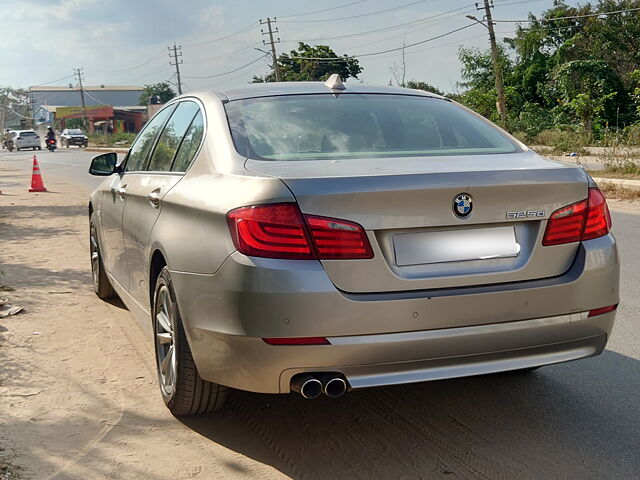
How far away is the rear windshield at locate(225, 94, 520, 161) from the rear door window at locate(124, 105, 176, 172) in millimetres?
1107

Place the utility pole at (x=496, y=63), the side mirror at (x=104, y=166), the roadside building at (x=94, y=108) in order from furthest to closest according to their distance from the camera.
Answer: the roadside building at (x=94, y=108) → the utility pole at (x=496, y=63) → the side mirror at (x=104, y=166)

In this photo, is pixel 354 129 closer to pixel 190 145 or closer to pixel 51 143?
pixel 190 145

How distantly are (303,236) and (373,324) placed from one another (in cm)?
43

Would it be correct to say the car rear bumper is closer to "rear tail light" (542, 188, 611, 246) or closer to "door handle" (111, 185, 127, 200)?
"rear tail light" (542, 188, 611, 246)

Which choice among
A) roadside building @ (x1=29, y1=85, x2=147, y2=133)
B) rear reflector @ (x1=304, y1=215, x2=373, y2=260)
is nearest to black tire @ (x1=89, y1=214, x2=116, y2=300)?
rear reflector @ (x1=304, y1=215, x2=373, y2=260)

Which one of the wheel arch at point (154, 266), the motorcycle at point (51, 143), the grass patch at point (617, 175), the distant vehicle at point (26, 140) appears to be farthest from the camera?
the distant vehicle at point (26, 140)

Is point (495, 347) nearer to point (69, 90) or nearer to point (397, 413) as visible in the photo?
point (397, 413)

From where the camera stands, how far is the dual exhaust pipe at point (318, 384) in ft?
10.3

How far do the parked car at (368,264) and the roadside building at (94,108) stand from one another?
105 metres

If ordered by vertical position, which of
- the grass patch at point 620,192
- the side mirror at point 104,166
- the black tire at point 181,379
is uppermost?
the side mirror at point 104,166

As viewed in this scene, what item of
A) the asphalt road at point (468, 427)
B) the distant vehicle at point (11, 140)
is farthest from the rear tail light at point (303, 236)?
the distant vehicle at point (11, 140)

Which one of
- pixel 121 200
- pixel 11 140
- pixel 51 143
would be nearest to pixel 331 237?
pixel 121 200

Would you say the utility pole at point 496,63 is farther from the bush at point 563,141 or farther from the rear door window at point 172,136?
the rear door window at point 172,136

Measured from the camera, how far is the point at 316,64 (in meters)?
67.2
